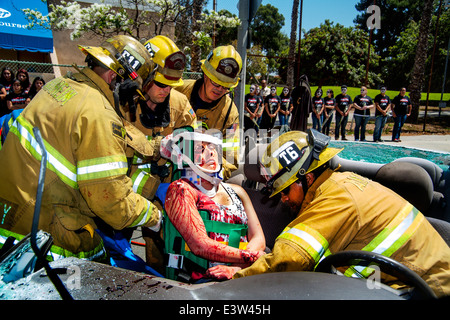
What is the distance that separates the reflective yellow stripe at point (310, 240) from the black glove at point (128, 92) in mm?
1263

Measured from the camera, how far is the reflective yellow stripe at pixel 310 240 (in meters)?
1.62

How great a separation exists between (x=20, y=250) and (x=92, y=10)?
6251 millimetres

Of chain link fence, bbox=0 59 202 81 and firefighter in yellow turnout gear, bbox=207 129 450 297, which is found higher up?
chain link fence, bbox=0 59 202 81

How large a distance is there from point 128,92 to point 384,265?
5.56 feet

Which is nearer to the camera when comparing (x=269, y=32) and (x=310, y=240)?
(x=310, y=240)

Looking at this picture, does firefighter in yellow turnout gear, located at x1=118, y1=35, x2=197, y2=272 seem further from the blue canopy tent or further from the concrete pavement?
the blue canopy tent

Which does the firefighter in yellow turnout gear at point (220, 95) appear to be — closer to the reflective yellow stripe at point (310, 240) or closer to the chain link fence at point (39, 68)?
the reflective yellow stripe at point (310, 240)

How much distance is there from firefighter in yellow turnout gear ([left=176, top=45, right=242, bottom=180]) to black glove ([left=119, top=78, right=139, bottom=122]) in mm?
1313

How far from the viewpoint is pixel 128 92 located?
2107mm

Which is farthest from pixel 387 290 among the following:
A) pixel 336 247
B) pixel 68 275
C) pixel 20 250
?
pixel 20 250

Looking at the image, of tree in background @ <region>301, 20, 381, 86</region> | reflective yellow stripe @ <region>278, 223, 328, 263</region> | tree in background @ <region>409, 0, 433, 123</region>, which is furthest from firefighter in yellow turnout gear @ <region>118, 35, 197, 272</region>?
tree in background @ <region>301, 20, 381, 86</region>

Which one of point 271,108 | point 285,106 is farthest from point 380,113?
point 271,108

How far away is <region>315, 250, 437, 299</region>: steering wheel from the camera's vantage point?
1.42 m

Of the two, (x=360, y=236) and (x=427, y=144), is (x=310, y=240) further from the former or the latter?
(x=427, y=144)
